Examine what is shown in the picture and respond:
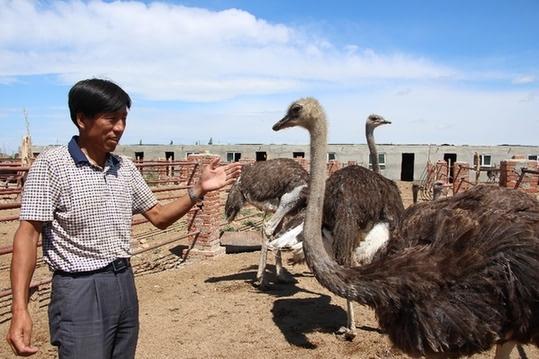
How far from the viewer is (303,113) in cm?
349

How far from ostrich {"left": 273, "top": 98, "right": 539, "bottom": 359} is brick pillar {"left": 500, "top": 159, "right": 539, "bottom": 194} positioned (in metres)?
5.48

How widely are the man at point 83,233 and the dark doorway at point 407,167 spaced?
29.8 meters

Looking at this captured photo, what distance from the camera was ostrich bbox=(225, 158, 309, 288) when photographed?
6105 millimetres

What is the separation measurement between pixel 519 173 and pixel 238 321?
5.52 meters

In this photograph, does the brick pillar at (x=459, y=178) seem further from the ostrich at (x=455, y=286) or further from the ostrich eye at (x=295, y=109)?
the ostrich at (x=455, y=286)

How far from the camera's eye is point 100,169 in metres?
2.06

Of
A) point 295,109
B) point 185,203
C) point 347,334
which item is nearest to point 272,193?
point 347,334

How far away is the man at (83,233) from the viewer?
1859mm

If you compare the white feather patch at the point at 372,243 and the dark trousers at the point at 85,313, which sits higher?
the dark trousers at the point at 85,313

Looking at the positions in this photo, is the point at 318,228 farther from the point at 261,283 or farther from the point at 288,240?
the point at 261,283

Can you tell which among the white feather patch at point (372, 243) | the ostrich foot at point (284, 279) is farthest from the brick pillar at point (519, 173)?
the white feather patch at point (372, 243)

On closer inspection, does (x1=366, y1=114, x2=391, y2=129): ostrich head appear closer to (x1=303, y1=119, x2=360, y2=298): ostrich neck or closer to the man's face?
(x1=303, y1=119, x2=360, y2=298): ostrich neck

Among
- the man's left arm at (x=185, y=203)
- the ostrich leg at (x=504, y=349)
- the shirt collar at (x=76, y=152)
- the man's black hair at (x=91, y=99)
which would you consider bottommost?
the ostrich leg at (x=504, y=349)

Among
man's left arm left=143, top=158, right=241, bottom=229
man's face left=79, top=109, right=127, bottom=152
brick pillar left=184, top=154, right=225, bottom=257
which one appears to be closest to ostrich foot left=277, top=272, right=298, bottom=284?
brick pillar left=184, top=154, right=225, bottom=257
